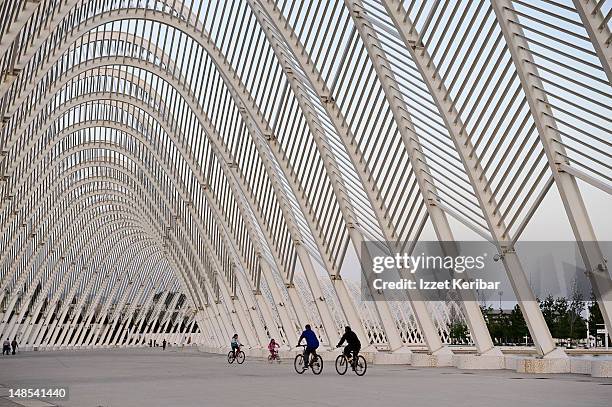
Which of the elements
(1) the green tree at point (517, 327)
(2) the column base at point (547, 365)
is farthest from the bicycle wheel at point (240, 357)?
(1) the green tree at point (517, 327)

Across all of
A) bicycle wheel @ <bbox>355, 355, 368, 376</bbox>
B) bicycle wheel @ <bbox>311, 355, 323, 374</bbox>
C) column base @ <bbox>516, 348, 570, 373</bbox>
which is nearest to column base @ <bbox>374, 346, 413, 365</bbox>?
bicycle wheel @ <bbox>311, 355, 323, 374</bbox>

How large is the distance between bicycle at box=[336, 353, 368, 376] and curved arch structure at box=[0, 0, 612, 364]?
315 cm

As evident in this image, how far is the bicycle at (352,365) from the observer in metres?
24.4

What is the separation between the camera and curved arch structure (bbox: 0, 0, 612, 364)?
19531 millimetres

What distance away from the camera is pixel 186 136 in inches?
1886

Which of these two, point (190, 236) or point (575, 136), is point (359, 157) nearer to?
point (575, 136)

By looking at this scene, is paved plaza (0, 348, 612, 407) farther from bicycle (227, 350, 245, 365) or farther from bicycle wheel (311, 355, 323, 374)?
bicycle (227, 350, 245, 365)

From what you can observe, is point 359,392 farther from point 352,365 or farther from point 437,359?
point 437,359

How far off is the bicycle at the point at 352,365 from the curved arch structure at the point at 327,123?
10.3 feet

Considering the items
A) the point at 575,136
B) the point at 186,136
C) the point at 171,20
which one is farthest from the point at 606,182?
the point at 186,136

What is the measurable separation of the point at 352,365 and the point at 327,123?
373 inches

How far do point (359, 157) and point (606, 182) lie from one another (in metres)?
10.3

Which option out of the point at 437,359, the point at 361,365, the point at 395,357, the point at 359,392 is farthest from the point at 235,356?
the point at 359,392

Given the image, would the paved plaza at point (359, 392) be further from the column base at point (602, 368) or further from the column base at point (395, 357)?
the column base at point (395, 357)
